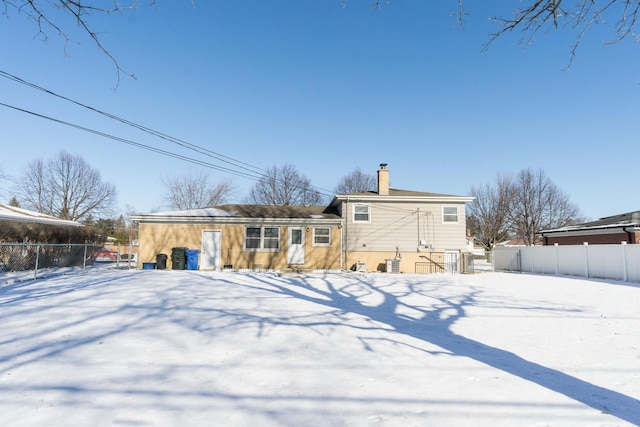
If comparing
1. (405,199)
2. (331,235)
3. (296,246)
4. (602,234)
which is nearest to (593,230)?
(602,234)

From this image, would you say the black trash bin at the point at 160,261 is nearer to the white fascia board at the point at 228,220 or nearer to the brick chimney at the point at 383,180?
the white fascia board at the point at 228,220

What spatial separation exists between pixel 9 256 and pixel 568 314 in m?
17.6

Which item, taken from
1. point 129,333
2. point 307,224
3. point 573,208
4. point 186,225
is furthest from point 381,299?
point 573,208

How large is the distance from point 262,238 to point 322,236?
3.18m

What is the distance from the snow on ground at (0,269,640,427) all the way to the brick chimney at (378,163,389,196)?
11.9 metres

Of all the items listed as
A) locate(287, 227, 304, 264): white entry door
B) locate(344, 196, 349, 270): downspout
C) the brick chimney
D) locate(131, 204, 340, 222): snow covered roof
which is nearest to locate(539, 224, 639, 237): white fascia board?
the brick chimney

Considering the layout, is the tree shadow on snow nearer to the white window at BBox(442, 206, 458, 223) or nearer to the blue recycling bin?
the blue recycling bin

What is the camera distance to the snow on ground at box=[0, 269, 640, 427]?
114 inches

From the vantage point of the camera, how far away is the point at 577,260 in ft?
55.5

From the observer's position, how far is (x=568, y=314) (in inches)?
291

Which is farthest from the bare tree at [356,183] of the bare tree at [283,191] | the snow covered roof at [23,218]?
the snow covered roof at [23,218]

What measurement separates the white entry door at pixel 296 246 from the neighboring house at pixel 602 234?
1951cm

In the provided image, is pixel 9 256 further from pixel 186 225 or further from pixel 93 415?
pixel 93 415

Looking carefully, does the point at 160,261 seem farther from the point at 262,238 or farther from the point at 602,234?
the point at 602,234
